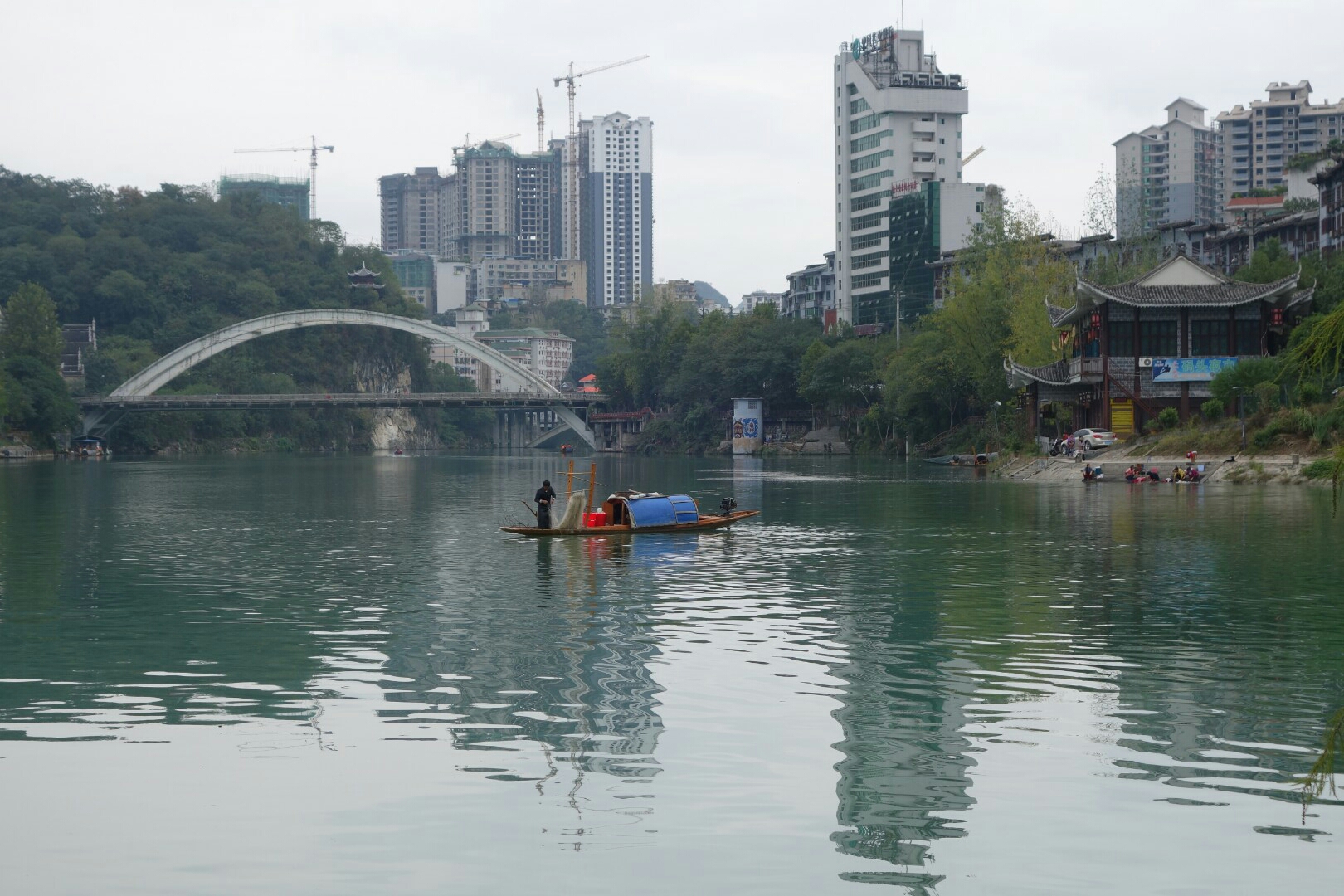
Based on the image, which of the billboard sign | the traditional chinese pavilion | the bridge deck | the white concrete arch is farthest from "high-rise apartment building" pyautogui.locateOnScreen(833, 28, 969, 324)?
the traditional chinese pavilion

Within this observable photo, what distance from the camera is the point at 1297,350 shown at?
602 centimetres

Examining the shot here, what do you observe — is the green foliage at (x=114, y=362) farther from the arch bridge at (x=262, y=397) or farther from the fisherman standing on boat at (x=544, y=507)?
the fisherman standing on boat at (x=544, y=507)

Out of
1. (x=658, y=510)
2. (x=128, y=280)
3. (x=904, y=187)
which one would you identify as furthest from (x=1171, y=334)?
(x=128, y=280)

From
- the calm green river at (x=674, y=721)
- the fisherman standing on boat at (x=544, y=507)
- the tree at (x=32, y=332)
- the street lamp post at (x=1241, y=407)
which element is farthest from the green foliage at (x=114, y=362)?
the calm green river at (x=674, y=721)

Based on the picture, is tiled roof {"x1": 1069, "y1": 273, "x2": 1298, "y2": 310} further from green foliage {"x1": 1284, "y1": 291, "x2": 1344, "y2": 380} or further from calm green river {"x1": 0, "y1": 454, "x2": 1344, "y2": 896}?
green foliage {"x1": 1284, "y1": 291, "x2": 1344, "y2": 380}

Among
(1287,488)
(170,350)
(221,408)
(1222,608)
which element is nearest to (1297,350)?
(1222,608)

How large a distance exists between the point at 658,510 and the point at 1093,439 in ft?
134

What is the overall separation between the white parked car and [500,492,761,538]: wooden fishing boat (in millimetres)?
38779

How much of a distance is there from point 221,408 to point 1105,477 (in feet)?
378

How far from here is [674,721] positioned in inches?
572

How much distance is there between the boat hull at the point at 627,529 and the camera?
3594 centimetres

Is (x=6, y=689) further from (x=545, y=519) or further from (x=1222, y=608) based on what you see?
(x=545, y=519)

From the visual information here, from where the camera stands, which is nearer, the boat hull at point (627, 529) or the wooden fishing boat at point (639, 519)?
the boat hull at point (627, 529)

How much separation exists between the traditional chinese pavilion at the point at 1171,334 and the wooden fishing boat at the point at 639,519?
134ft
